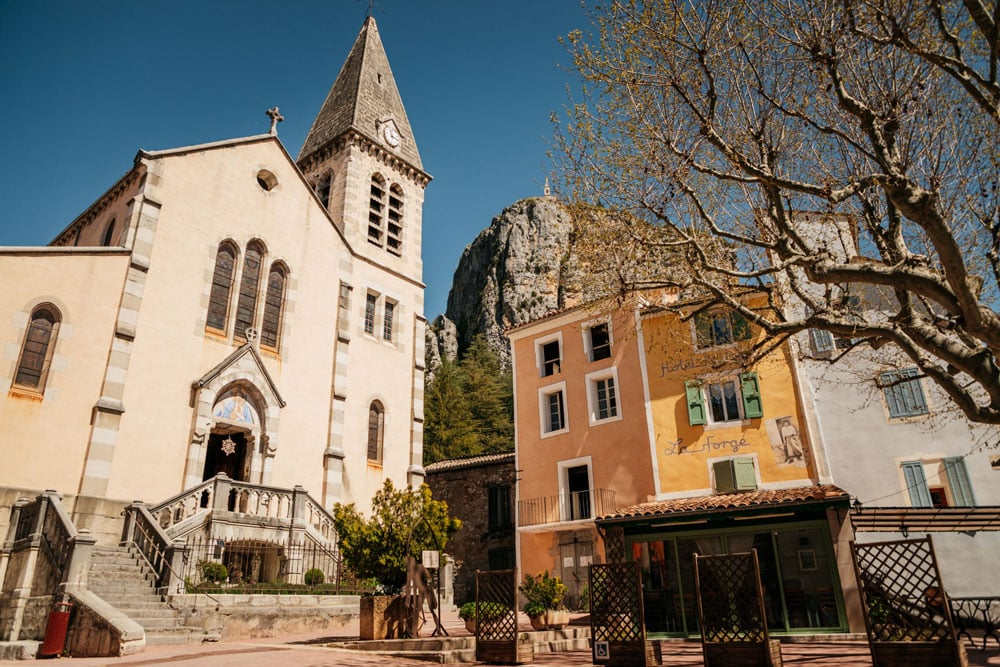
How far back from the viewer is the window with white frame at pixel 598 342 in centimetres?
2511

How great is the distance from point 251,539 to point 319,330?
8.19 metres

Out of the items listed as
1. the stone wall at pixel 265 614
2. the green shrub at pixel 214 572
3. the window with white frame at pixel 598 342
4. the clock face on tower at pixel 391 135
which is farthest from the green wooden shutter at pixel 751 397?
the clock face on tower at pixel 391 135

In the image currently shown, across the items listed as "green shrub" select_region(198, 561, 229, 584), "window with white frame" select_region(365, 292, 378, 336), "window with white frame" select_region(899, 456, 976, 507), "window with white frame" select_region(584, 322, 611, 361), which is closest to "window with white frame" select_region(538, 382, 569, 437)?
"window with white frame" select_region(584, 322, 611, 361)

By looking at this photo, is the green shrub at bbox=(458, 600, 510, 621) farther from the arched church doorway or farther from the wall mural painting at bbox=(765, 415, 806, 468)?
the wall mural painting at bbox=(765, 415, 806, 468)

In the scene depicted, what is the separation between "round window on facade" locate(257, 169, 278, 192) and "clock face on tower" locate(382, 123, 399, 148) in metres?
7.49

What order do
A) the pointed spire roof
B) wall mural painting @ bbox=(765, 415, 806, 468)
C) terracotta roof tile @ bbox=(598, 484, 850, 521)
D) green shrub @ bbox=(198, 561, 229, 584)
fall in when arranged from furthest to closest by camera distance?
the pointed spire roof, wall mural painting @ bbox=(765, 415, 806, 468), terracotta roof tile @ bbox=(598, 484, 850, 521), green shrub @ bbox=(198, 561, 229, 584)

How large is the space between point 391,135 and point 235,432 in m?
15.7

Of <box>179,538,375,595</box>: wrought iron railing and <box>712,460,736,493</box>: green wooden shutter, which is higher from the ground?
<box>712,460,736,493</box>: green wooden shutter

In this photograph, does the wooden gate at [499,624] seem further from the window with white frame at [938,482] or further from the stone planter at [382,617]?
the window with white frame at [938,482]

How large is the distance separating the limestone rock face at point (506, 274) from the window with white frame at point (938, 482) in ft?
142

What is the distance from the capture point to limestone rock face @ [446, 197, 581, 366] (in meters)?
64.5

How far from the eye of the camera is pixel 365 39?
112 ft

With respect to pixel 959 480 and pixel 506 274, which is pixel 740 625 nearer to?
pixel 959 480

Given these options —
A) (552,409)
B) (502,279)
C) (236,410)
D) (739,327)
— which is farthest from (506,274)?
(236,410)
